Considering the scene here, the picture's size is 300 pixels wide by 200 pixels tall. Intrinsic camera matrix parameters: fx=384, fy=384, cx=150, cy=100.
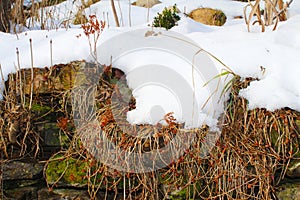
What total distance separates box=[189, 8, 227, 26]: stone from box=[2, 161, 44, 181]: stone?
2707 mm

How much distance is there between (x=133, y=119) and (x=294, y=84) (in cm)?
83

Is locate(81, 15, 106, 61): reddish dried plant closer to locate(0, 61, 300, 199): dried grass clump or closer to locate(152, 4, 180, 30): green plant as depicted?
locate(0, 61, 300, 199): dried grass clump

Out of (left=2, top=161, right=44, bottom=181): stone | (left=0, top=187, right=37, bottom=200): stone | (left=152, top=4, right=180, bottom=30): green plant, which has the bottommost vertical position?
(left=0, top=187, right=37, bottom=200): stone

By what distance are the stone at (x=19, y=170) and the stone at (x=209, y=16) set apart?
107 inches

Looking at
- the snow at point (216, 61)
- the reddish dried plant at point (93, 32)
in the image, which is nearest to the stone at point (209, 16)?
the snow at point (216, 61)

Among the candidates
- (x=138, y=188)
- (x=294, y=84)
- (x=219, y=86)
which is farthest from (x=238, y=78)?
(x=138, y=188)

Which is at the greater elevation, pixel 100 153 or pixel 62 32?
pixel 62 32

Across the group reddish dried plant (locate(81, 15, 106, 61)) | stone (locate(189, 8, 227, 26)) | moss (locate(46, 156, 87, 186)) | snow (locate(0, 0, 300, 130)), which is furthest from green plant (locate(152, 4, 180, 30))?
moss (locate(46, 156, 87, 186))

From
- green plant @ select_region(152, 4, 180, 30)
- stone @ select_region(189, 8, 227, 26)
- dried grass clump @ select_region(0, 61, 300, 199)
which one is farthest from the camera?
stone @ select_region(189, 8, 227, 26)

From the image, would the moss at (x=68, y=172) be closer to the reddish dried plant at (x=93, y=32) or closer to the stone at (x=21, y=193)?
the stone at (x=21, y=193)

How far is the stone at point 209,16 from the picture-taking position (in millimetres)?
4180

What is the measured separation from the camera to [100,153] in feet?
6.52

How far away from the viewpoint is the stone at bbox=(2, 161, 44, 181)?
2018 mm

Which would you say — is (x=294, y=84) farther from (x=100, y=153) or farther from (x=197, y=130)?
(x=100, y=153)
